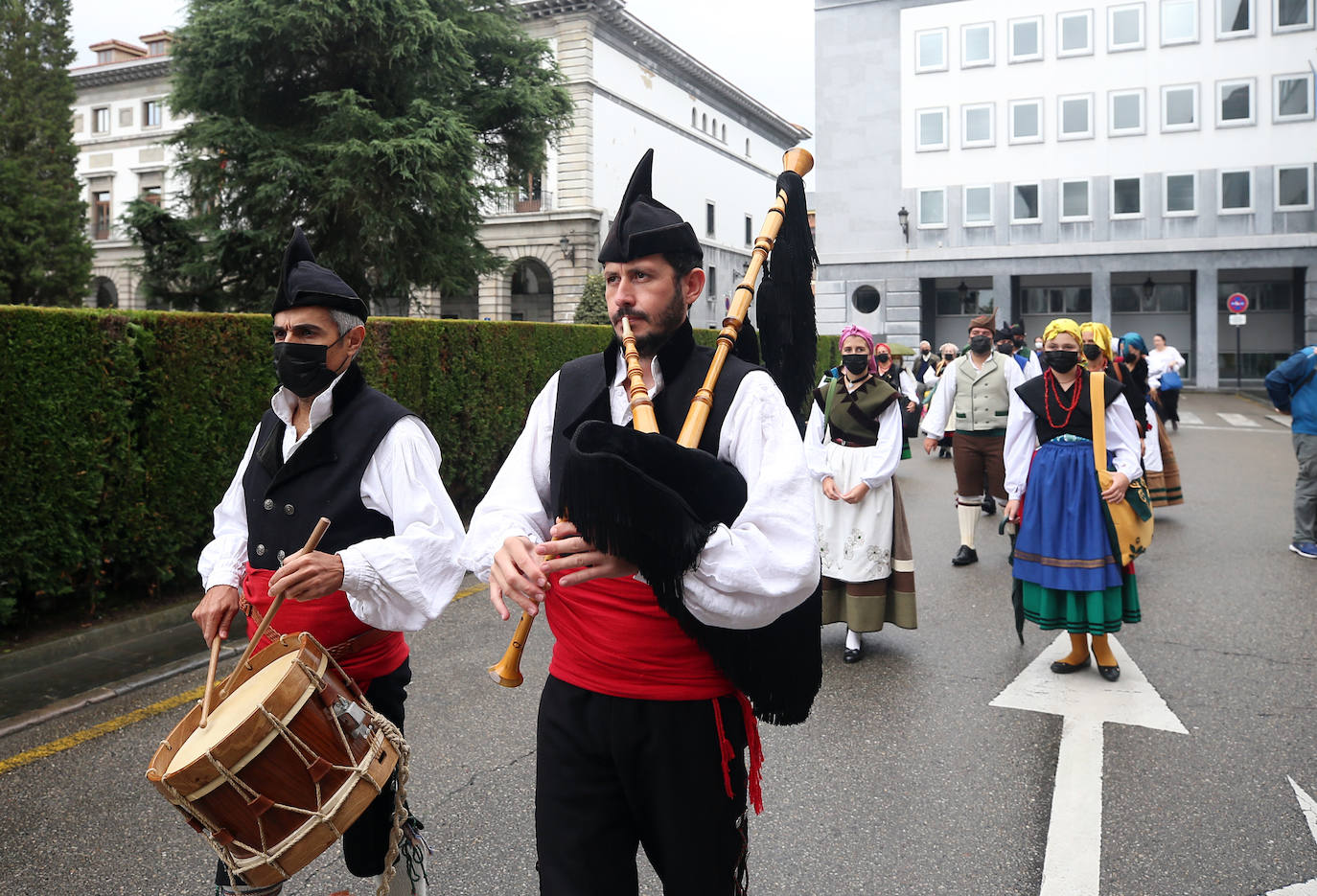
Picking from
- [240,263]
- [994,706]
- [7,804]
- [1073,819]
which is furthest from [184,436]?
[240,263]

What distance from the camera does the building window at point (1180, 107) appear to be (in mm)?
36906

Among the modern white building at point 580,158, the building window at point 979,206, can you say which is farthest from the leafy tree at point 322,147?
the building window at point 979,206

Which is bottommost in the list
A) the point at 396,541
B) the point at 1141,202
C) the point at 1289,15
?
the point at 396,541

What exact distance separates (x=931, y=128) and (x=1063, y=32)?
5.66 meters

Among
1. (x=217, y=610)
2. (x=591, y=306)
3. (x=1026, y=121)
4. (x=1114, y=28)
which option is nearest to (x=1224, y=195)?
(x=1114, y=28)

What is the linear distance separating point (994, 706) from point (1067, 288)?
40.0 metres

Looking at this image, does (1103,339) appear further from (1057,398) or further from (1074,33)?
(1074,33)

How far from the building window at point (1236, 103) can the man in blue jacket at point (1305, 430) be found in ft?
107

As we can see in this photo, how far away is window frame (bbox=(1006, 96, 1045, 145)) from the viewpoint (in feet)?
126

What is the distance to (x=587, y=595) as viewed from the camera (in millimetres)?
2195

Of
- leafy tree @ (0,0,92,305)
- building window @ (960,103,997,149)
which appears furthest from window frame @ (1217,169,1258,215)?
leafy tree @ (0,0,92,305)

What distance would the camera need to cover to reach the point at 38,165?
38.8 m

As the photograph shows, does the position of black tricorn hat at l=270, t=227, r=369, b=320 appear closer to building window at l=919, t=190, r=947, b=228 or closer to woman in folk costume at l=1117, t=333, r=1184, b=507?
woman in folk costume at l=1117, t=333, r=1184, b=507

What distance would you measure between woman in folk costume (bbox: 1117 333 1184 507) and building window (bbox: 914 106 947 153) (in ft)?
94.5
